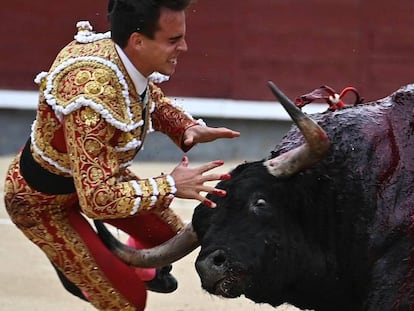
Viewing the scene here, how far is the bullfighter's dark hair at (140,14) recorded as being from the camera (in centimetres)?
263

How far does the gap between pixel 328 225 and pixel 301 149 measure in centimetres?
19

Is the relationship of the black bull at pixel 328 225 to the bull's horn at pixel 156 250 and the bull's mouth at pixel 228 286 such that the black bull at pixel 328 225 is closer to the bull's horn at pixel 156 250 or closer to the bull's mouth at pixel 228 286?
the bull's mouth at pixel 228 286

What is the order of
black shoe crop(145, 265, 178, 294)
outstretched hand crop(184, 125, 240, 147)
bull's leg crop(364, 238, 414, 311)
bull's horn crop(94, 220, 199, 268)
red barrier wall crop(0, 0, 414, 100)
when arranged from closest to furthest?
bull's leg crop(364, 238, 414, 311), bull's horn crop(94, 220, 199, 268), outstretched hand crop(184, 125, 240, 147), black shoe crop(145, 265, 178, 294), red barrier wall crop(0, 0, 414, 100)

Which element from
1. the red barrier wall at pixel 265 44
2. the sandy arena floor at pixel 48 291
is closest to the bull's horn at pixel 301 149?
the sandy arena floor at pixel 48 291

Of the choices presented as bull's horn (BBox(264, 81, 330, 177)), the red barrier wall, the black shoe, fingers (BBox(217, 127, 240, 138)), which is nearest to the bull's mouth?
bull's horn (BBox(264, 81, 330, 177))

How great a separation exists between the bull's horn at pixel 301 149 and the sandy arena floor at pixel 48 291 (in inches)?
44.5

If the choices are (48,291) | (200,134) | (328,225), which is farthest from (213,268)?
(48,291)

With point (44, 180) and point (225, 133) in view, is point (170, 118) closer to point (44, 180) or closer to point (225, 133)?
point (225, 133)

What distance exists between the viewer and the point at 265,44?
7.71 m

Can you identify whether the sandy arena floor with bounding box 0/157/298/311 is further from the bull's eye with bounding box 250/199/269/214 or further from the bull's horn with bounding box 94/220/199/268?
the bull's eye with bounding box 250/199/269/214

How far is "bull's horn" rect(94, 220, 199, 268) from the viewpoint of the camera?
2.86 meters

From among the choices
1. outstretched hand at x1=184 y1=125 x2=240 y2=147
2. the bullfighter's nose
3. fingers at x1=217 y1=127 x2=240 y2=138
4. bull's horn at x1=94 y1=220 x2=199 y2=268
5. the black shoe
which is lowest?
the black shoe

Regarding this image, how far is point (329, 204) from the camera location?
8.72 ft

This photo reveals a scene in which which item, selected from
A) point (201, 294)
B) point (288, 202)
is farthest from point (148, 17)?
point (201, 294)
